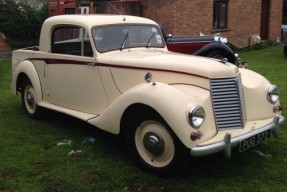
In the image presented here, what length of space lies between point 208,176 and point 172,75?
45.8 inches

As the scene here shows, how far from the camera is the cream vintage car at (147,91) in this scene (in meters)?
3.98

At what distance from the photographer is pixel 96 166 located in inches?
179

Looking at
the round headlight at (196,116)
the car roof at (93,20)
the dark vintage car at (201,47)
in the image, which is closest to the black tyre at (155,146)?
the round headlight at (196,116)

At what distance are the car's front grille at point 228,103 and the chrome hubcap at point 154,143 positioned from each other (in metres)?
0.61

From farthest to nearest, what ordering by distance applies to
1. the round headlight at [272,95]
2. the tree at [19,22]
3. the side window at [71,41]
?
the tree at [19,22] → the side window at [71,41] → the round headlight at [272,95]

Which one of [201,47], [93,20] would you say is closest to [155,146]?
[93,20]

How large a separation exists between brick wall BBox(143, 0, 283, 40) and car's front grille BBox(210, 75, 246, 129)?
10.9 meters

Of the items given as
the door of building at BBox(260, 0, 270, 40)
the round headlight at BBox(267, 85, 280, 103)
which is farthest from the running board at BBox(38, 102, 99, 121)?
the door of building at BBox(260, 0, 270, 40)

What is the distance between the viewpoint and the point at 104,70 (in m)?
5.07

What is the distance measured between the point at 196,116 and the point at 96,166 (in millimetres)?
1355

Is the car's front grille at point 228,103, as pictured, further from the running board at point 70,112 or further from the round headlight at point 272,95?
the running board at point 70,112

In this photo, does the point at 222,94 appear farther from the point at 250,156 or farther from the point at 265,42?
the point at 265,42

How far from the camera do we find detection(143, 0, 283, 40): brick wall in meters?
15.0

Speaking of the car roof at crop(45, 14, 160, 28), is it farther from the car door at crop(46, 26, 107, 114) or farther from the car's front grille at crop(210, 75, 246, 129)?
the car's front grille at crop(210, 75, 246, 129)
